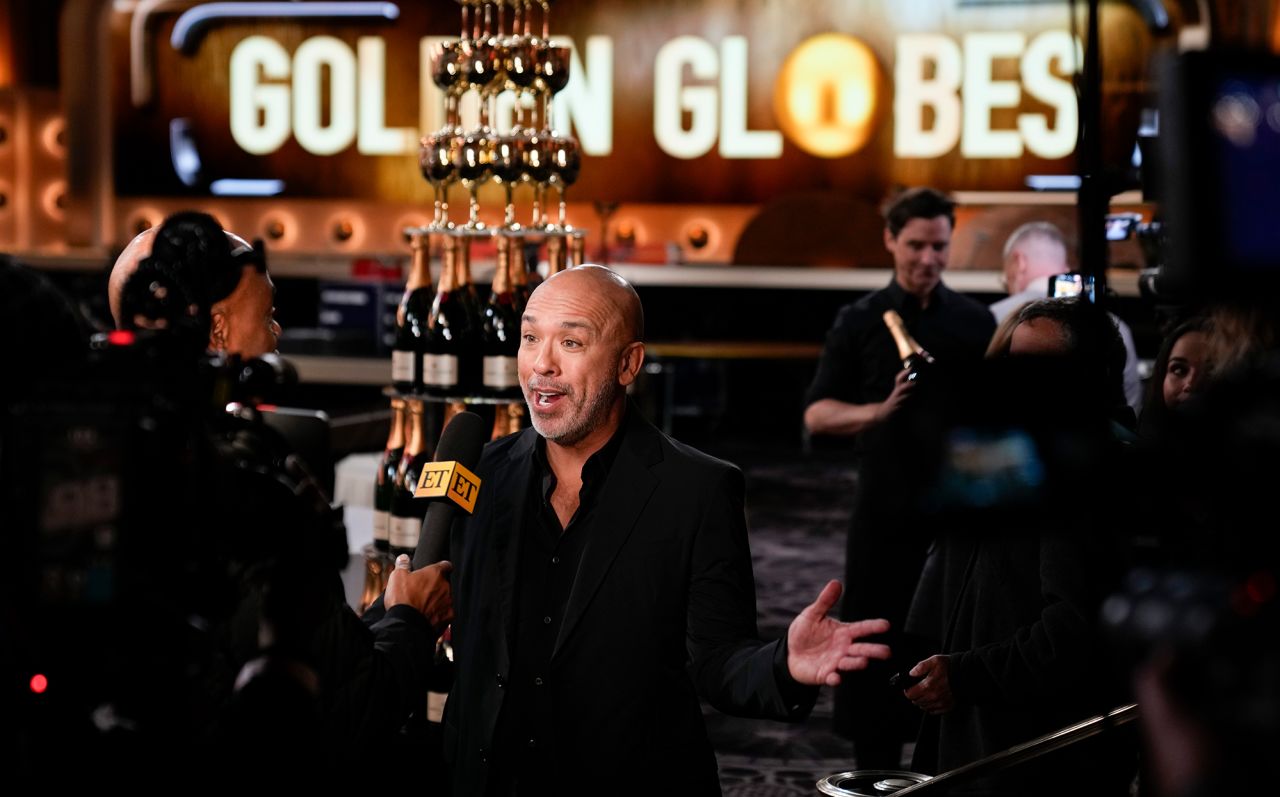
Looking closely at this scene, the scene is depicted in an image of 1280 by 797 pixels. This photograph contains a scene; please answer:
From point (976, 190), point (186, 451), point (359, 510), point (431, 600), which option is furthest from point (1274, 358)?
point (976, 190)

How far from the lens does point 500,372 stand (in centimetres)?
353

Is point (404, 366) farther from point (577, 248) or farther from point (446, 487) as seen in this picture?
point (446, 487)

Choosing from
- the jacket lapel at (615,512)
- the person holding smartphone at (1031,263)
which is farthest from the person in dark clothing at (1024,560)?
the person holding smartphone at (1031,263)

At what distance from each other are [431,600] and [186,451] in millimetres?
995

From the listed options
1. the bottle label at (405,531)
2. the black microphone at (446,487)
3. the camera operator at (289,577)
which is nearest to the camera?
the camera operator at (289,577)

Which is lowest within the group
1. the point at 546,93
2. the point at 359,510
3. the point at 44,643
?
the point at 359,510

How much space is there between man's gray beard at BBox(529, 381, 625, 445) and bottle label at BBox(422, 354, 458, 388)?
117 cm

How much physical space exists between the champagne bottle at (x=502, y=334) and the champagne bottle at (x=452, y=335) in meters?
0.04

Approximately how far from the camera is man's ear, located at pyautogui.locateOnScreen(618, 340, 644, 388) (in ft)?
8.11

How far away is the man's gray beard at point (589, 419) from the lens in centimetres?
240

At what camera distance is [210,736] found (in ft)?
4.65

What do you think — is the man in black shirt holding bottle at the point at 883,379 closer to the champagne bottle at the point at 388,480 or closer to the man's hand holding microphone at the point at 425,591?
the champagne bottle at the point at 388,480

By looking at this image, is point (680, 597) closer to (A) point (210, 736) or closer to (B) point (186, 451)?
(A) point (210, 736)

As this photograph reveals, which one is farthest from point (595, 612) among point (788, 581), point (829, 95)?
point (829, 95)
